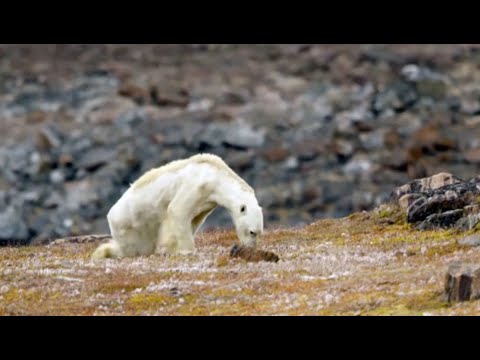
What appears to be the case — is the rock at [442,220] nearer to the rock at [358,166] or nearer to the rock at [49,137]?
the rock at [358,166]

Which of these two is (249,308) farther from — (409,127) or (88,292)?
(409,127)

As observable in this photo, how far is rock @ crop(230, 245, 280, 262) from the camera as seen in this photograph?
3177 centimetres

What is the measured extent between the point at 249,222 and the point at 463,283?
10073 mm

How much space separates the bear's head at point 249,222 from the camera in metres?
33.9

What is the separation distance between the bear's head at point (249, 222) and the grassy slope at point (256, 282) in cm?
71

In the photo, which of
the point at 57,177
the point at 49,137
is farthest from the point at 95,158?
the point at 49,137

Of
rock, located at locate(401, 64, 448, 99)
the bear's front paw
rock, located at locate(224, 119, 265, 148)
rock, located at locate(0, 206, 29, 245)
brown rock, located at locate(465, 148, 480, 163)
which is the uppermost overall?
rock, located at locate(401, 64, 448, 99)

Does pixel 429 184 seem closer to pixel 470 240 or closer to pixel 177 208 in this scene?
pixel 470 240

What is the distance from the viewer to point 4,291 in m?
29.8

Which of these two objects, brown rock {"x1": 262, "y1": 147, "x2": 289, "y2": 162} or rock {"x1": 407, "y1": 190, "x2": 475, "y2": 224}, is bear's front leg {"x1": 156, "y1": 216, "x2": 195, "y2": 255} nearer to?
rock {"x1": 407, "y1": 190, "x2": 475, "y2": 224}

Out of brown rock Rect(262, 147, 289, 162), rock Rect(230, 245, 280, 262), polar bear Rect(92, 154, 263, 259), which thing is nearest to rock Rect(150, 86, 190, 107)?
brown rock Rect(262, 147, 289, 162)

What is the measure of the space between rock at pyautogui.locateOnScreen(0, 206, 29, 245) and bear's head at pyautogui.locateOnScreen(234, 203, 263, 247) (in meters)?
57.6

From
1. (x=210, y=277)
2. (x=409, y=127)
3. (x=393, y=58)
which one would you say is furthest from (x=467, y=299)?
(x=393, y=58)

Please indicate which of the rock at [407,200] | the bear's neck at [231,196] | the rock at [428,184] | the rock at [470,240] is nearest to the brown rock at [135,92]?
the rock at [428,184]
